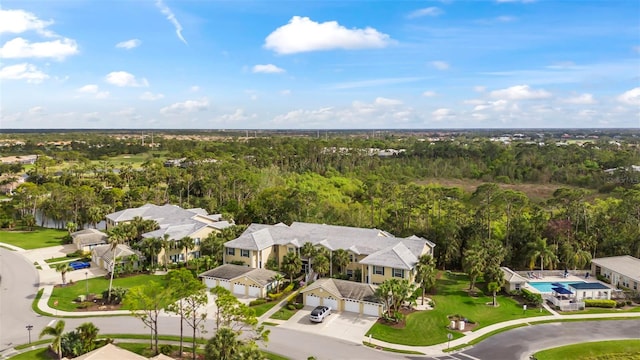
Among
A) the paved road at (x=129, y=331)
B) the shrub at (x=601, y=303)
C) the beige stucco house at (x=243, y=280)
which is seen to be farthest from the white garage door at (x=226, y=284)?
the shrub at (x=601, y=303)

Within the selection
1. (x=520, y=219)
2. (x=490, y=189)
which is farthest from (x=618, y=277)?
(x=490, y=189)

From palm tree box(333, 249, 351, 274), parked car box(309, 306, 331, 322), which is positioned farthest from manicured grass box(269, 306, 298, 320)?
palm tree box(333, 249, 351, 274)

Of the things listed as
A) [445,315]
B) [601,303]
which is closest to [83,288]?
[445,315]

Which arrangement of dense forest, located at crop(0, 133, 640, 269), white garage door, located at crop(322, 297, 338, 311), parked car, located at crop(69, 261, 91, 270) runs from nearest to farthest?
white garage door, located at crop(322, 297, 338, 311), parked car, located at crop(69, 261, 91, 270), dense forest, located at crop(0, 133, 640, 269)

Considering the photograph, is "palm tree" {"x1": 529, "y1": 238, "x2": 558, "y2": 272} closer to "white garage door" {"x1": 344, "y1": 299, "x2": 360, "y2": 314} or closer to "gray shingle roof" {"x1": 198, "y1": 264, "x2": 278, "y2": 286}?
"white garage door" {"x1": 344, "y1": 299, "x2": 360, "y2": 314}

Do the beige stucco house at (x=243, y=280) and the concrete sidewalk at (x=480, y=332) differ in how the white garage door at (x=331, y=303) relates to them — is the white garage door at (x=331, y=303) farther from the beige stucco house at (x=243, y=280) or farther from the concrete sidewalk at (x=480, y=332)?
the beige stucco house at (x=243, y=280)

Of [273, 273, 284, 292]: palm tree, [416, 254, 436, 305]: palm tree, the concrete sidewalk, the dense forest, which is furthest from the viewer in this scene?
the dense forest

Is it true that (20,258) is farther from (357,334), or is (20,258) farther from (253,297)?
(357,334)
